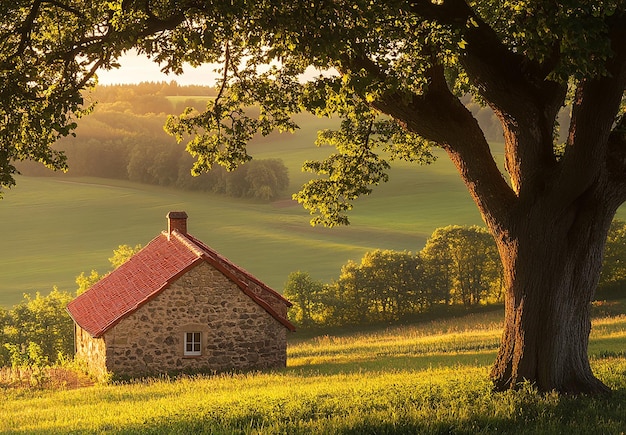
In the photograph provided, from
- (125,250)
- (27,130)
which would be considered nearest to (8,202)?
(125,250)

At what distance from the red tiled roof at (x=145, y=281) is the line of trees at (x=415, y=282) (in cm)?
2347

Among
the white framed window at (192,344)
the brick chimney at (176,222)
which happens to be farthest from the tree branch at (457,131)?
the brick chimney at (176,222)

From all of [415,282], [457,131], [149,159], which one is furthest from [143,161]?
[457,131]

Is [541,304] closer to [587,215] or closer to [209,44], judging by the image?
[587,215]

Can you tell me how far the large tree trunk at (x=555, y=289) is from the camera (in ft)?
47.6

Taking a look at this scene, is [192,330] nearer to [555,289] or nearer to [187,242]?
[187,242]

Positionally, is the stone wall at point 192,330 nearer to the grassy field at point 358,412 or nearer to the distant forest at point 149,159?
the grassy field at point 358,412

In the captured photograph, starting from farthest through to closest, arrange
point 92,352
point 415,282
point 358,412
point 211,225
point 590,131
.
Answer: point 211,225 → point 415,282 → point 92,352 → point 590,131 → point 358,412

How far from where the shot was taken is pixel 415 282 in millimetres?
62781

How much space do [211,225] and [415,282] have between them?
4764 centimetres

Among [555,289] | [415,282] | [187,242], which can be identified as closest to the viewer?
[555,289]

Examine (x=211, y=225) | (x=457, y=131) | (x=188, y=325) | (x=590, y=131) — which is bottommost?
(x=188, y=325)

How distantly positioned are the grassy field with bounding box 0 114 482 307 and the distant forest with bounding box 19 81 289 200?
2792 mm

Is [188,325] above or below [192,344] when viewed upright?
above
